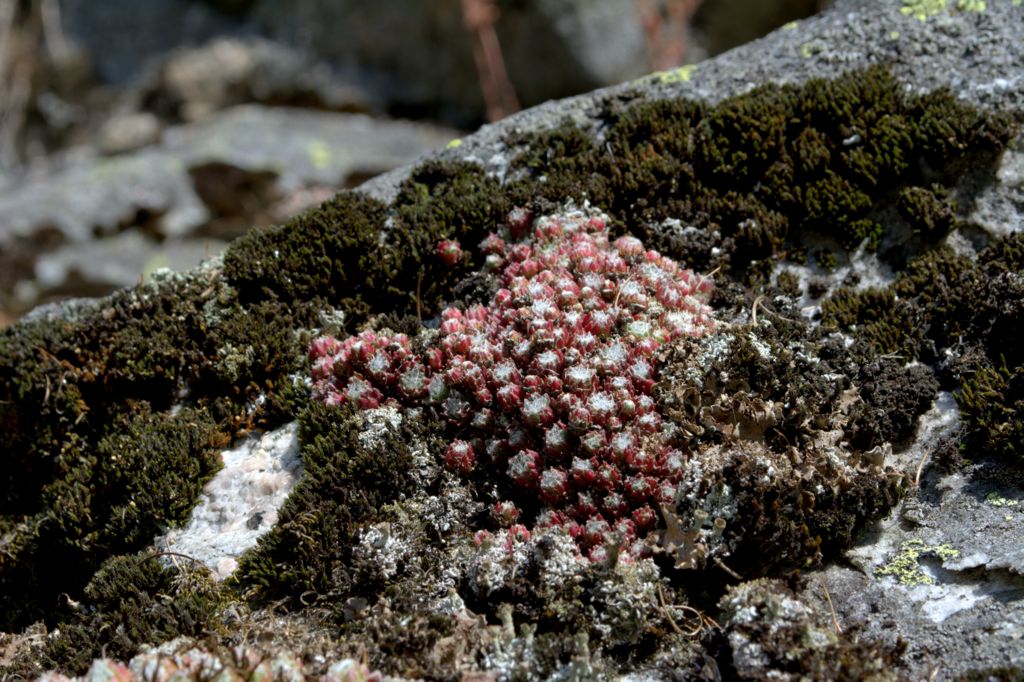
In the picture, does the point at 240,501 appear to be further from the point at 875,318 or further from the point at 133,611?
the point at 875,318

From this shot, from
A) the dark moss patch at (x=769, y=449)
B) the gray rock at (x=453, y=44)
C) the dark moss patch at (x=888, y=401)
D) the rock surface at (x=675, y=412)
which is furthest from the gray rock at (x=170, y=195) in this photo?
the dark moss patch at (x=888, y=401)

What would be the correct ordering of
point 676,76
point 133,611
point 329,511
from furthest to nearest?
point 676,76, point 329,511, point 133,611

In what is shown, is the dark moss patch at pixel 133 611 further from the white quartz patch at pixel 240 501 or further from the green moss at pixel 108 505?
the green moss at pixel 108 505

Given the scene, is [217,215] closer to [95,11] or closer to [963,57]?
[95,11]

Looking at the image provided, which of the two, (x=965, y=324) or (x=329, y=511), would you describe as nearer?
(x=329, y=511)

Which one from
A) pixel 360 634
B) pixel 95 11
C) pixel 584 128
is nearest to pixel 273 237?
pixel 584 128

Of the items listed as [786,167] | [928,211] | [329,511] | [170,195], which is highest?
[170,195]

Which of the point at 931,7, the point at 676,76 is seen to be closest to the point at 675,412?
the point at 676,76

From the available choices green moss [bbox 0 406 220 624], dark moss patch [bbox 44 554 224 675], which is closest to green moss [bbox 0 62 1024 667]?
green moss [bbox 0 406 220 624]
